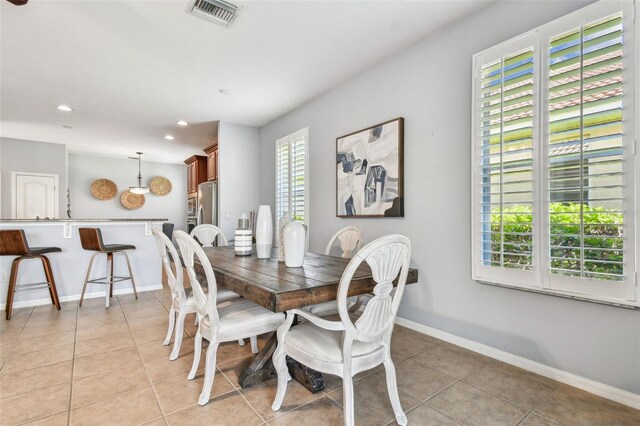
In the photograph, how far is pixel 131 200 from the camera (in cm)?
782

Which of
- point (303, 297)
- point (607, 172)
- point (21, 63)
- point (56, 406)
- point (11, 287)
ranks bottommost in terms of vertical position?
point (56, 406)

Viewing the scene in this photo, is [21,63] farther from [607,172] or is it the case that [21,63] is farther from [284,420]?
[607,172]

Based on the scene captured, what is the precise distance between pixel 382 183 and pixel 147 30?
2.44m

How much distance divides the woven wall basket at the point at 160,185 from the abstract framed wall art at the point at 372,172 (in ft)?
21.3

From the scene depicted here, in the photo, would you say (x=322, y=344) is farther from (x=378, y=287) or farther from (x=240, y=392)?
(x=240, y=392)

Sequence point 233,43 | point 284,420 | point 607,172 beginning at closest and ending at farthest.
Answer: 1. point 284,420
2. point 607,172
3. point 233,43

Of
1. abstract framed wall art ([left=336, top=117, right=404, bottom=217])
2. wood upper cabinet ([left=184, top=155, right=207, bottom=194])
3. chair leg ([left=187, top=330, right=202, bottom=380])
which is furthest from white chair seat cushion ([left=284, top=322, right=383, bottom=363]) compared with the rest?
wood upper cabinet ([left=184, top=155, right=207, bottom=194])

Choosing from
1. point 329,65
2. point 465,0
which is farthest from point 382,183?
point 465,0

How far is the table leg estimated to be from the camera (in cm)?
180

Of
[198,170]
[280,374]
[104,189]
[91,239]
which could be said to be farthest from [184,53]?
[104,189]

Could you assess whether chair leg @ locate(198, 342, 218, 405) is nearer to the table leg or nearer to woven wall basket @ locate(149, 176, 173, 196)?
the table leg

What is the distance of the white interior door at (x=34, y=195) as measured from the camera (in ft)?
18.6

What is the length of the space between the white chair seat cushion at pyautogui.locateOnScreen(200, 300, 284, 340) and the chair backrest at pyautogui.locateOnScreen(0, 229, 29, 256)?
275 cm

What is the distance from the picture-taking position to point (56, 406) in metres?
1.67
